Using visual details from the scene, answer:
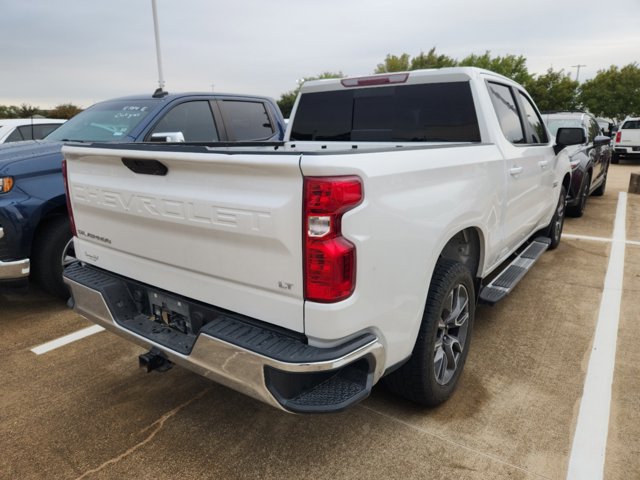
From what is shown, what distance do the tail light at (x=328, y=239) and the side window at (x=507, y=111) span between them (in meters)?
2.25

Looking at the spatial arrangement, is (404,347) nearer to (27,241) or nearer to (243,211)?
(243,211)

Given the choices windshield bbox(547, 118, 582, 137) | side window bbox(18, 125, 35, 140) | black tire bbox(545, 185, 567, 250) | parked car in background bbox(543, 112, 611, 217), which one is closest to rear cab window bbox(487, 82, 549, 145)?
black tire bbox(545, 185, 567, 250)

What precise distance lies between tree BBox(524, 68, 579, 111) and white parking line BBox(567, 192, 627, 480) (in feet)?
133

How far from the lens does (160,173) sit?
7.52ft

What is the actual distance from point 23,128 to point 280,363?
7.95 metres

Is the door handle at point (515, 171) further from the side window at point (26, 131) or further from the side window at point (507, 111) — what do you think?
the side window at point (26, 131)

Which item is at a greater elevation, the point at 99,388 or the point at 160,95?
the point at 160,95

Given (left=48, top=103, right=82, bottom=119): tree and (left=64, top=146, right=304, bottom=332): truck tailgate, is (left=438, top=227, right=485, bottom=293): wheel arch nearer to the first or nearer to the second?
(left=64, top=146, right=304, bottom=332): truck tailgate

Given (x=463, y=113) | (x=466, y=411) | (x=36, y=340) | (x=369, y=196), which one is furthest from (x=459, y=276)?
(x=36, y=340)

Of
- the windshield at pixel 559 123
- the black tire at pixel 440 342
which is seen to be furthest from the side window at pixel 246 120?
the windshield at pixel 559 123

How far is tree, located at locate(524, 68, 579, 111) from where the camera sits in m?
39.8

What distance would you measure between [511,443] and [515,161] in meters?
2.03

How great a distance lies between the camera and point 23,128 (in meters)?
7.79

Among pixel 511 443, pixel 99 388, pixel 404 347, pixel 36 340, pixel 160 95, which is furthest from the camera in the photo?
pixel 160 95
